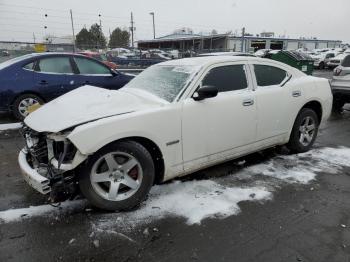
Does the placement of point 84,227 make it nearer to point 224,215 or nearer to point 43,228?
point 43,228

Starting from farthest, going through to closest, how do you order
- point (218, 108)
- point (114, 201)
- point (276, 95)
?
point (276, 95), point (218, 108), point (114, 201)

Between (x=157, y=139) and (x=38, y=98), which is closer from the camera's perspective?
(x=157, y=139)

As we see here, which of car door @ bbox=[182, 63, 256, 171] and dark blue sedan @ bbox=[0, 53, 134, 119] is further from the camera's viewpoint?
dark blue sedan @ bbox=[0, 53, 134, 119]

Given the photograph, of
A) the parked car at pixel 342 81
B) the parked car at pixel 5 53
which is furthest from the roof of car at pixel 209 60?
the parked car at pixel 5 53

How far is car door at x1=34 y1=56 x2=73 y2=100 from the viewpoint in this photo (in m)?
7.40

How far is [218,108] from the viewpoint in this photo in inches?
160

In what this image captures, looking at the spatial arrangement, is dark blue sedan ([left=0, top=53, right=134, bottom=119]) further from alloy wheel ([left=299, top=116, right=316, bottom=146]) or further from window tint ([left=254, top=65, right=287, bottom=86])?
alloy wheel ([left=299, top=116, right=316, bottom=146])

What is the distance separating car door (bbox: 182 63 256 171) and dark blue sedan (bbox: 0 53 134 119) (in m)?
4.55

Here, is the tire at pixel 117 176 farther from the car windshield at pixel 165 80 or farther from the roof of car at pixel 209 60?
the roof of car at pixel 209 60

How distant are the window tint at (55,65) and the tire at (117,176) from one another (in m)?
5.01

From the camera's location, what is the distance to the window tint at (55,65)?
7.52 m

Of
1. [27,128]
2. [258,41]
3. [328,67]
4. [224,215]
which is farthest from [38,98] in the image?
[258,41]

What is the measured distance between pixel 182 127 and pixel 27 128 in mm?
1747

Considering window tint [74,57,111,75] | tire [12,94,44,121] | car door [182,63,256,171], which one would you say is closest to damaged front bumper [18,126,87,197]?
car door [182,63,256,171]
